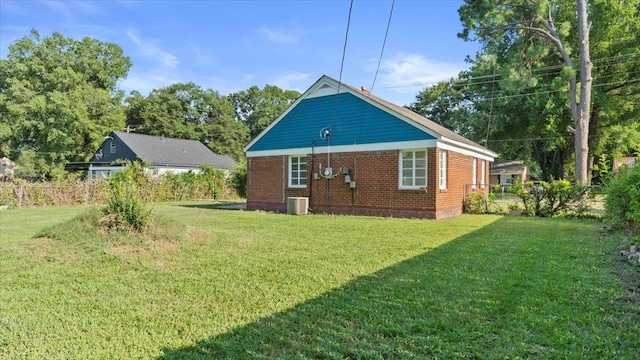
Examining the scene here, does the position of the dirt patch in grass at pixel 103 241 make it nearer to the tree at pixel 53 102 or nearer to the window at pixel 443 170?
the window at pixel 443 170

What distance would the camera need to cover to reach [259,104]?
56.1m

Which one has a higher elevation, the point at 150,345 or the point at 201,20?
the point at 201,20

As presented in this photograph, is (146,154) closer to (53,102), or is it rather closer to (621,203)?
(53,102)

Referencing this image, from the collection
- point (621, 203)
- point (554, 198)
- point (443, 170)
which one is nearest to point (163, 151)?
point (443, 170)

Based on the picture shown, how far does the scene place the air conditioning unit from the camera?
13.9m

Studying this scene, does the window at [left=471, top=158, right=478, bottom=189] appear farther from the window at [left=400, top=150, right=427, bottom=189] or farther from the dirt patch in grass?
the dirt patch in grass

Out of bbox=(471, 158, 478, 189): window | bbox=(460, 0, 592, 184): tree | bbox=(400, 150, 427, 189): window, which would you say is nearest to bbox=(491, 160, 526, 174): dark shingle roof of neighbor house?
bbox=(460, 0, 592, 184): tree

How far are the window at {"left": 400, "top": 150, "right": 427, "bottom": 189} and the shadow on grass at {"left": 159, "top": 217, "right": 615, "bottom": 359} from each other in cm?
698

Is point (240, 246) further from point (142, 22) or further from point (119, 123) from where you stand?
point (119, 123)

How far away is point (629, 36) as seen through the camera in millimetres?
22109

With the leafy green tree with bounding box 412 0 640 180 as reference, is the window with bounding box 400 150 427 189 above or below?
below

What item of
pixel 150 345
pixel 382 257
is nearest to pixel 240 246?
pixel 382 257

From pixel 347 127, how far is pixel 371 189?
2.53 metres

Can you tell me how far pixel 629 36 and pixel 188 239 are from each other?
27.9 meters
